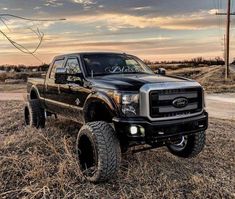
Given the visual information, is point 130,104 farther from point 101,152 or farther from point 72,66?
point 72,66

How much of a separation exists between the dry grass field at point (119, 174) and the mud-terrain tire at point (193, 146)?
15 cm

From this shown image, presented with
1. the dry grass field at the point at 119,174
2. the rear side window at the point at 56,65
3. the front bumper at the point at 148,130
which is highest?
the rear side window at the point at 56,65

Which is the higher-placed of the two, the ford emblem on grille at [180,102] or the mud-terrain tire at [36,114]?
the ford emblem on grille at [180,102]

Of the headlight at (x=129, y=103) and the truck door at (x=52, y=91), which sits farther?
the truck door at (x=52, y=91)

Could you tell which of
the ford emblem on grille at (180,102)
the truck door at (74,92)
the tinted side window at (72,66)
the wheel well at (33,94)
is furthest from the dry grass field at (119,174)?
the wheel well at (33,94)

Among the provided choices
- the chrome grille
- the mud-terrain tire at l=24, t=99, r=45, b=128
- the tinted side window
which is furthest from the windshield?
the mud-terrain tire at l=24, t=99, r=45, b=128

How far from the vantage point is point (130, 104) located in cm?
590

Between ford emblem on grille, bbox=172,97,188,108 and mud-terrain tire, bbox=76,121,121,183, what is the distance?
42.1 inches

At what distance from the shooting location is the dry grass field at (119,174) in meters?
5.91

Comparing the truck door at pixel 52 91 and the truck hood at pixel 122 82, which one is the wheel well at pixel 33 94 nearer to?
the truck door at pixel 52 91

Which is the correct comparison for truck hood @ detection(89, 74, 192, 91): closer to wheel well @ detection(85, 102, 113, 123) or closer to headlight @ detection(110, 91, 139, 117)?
headlight @ detection(110, 91, 139, 117)

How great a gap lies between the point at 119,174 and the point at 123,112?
1.20 meters

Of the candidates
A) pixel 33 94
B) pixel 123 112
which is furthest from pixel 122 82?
pixel 33 94

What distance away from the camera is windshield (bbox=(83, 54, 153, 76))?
7484 millimetres
